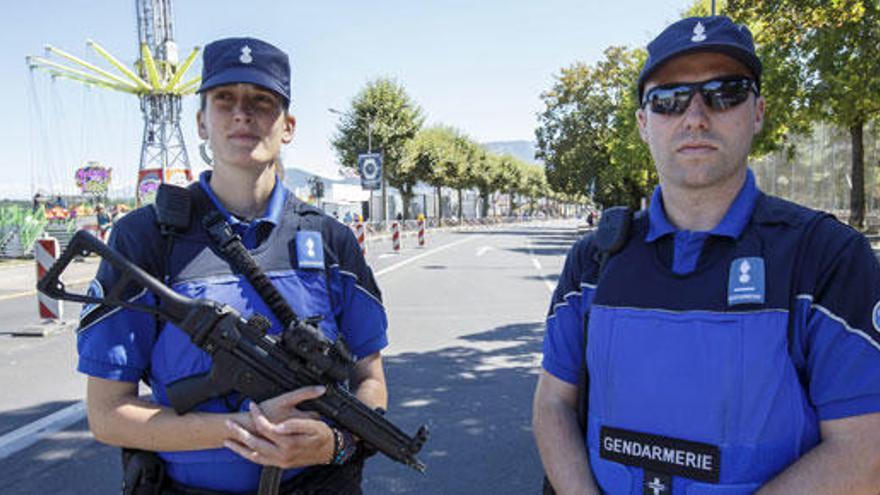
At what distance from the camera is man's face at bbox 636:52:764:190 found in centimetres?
168

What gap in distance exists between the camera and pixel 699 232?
5.50 ft

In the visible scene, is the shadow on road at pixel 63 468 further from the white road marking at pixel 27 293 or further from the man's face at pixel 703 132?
the white road marking at pixel 27 293

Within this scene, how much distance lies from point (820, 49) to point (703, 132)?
1505 centimetres

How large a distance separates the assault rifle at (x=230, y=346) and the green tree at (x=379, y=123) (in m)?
40.7

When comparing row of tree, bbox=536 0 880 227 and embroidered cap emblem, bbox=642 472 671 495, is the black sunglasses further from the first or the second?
row of tree, bbox=536 0 880 227

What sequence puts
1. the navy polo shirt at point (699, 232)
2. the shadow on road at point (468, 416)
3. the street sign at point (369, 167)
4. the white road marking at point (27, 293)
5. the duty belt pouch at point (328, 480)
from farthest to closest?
the street sign at point (369, 167) < the white road marking at point (27, 293) < the shadow on road at point (468, 416) < the duty belt pouch at point (328, 480) < the navy polo shirt at point (699, 232)

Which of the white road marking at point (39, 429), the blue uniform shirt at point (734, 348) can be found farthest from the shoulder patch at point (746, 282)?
the white road marking at point (39, 429)

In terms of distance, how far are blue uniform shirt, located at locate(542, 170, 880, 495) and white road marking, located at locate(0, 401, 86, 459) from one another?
4261 millimetres

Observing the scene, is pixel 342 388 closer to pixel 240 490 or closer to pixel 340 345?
pixel 340 345

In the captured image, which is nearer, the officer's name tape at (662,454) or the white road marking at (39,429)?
the officer's name tape at (662,454)

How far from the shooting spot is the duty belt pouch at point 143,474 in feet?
5.90

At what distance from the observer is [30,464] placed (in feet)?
13.4

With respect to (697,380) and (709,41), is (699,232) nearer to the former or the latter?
(697,380)

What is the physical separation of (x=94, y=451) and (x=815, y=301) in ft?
14.4
